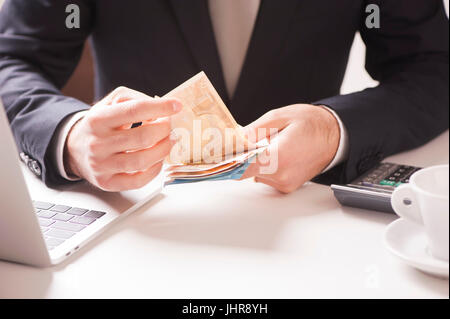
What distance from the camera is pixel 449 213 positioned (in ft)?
1.74

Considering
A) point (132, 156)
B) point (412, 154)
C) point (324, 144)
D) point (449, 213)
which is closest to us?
point (449, 213)

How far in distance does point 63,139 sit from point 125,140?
188 millimetres

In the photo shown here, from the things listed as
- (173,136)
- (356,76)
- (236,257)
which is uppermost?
(173,136)

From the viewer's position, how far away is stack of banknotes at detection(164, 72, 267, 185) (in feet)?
2.50

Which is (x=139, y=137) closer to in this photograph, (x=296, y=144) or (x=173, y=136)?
(x=173, y=136)

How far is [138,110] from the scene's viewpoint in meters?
0.71

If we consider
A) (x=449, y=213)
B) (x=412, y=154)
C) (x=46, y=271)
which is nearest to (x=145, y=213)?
(x=46, y=271)

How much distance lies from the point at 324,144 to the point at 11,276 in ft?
1.70

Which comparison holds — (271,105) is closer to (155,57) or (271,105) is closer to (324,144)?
(155,57)

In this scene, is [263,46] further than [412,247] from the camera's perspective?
Yes

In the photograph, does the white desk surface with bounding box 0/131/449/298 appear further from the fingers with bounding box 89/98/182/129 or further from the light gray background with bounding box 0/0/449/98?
the light gray background with bounding box 0/0/449/98

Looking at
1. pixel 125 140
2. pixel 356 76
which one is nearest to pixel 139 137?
pixel 125 140

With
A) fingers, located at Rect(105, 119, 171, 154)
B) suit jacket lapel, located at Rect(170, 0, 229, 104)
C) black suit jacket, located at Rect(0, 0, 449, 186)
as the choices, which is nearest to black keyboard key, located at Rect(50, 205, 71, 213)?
fingers, located at Rect(105, 119, 171, 154)

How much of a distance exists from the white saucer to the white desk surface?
0.02 m
